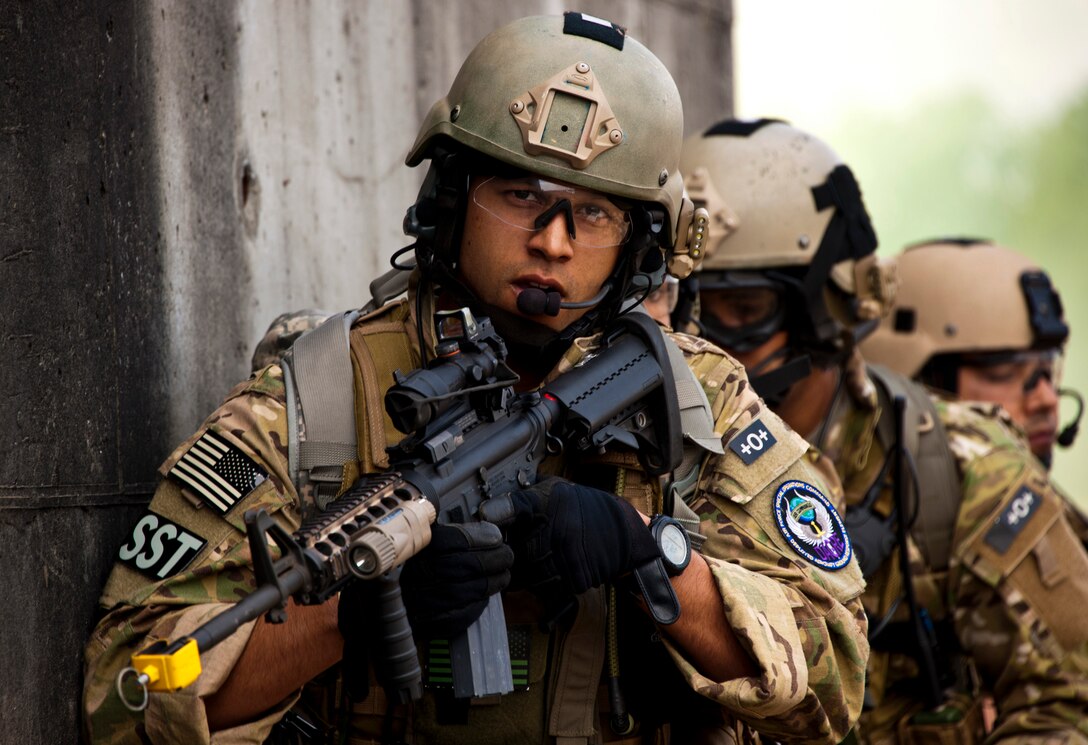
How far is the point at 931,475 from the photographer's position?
473cm

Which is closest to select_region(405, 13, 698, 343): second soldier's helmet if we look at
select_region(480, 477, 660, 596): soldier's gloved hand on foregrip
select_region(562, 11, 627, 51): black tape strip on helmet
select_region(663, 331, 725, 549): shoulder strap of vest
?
select_region(562, 11, 627, 51): black tape strip on helmet

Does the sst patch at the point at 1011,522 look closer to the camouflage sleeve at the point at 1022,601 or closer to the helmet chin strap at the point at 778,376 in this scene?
the camouflage sleeve at the point at 1022,601

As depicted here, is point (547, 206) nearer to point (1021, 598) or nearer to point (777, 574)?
point (777, 574)

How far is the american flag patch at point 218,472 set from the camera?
8.92ft

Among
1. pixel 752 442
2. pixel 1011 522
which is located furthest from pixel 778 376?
pixel 752 442

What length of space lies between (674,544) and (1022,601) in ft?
7.25

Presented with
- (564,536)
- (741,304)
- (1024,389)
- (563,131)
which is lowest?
(1024,389)

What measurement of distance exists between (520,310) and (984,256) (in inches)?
155

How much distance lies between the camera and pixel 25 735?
2.60 metres

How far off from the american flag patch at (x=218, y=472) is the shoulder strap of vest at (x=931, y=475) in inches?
104

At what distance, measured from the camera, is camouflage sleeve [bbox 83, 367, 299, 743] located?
2521mm

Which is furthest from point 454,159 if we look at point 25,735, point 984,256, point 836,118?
point 836,118

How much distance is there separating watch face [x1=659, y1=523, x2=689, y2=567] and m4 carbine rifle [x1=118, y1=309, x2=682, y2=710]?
0.05 m

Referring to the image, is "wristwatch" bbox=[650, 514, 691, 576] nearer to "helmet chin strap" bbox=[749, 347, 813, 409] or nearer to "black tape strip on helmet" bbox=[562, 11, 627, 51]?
"black tape strip on helmet" bbox=[562, 11, 627, 51]
